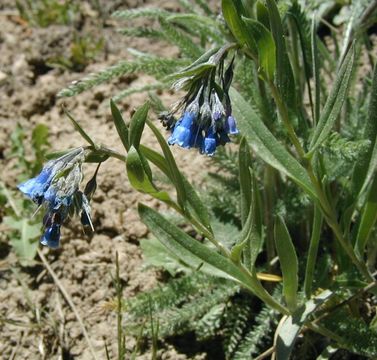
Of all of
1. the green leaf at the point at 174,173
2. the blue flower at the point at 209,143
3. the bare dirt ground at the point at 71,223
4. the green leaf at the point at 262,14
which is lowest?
the bare dirt ground at the point at 71,223

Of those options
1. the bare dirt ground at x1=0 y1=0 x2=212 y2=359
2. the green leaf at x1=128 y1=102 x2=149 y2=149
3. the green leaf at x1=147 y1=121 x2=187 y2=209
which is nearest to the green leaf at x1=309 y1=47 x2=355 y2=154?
the green leaf at x1=147 y1=121 x2=187 y2=209

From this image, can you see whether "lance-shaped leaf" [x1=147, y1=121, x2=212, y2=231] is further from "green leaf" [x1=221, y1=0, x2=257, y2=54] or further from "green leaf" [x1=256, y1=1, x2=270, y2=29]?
"green leaf" [x1=256, y1=1, x2=270, y2=29]

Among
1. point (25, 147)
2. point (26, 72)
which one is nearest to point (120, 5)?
point (26, 72)

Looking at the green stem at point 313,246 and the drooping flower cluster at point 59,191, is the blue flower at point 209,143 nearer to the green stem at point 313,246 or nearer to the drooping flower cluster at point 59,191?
the drooping flower cluster at point 59,191

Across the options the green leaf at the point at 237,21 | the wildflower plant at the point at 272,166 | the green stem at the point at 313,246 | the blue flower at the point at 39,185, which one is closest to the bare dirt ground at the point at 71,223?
the wildflower plant at the point at 272,166

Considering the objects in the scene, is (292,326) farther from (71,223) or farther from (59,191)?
(71,223)

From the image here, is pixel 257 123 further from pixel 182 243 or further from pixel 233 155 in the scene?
pixel 233 155
